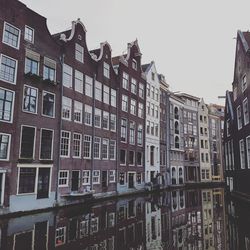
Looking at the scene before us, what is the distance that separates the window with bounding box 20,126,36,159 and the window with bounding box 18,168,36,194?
1.14 meters

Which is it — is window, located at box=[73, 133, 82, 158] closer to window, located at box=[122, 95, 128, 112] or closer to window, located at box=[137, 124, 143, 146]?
window, located at box=[122, 95, 128, 112]

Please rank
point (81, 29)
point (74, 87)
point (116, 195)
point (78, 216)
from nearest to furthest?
point (78, 216)
point (74, 87)
point (81, 29)
point (116, 195)

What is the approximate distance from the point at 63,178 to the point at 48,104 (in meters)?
7.22

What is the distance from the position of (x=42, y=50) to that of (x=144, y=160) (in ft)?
83.3

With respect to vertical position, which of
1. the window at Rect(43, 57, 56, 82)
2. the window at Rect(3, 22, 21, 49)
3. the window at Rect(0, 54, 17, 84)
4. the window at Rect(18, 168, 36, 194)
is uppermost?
the window at Rect(3, 22, 21, 49)

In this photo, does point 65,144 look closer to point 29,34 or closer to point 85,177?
point 85,177

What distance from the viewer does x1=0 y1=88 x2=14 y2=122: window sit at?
21.9 meters

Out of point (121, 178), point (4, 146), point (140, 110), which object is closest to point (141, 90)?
point (140, 110)

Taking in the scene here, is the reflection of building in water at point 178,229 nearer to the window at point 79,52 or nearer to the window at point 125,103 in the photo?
the window at point 79,52

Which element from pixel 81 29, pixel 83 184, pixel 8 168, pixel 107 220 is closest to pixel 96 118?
pixel 83 184

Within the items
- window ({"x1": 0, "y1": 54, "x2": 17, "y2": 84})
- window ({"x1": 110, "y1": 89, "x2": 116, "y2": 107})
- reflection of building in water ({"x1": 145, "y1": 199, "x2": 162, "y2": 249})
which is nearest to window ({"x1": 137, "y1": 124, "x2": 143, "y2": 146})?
window ({"x1": 110, "y1": 89, "x2": 116, "y2": 107})

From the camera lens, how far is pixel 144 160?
4566cm

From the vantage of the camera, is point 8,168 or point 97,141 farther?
point 97,141

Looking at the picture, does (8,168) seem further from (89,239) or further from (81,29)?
(81,29)
